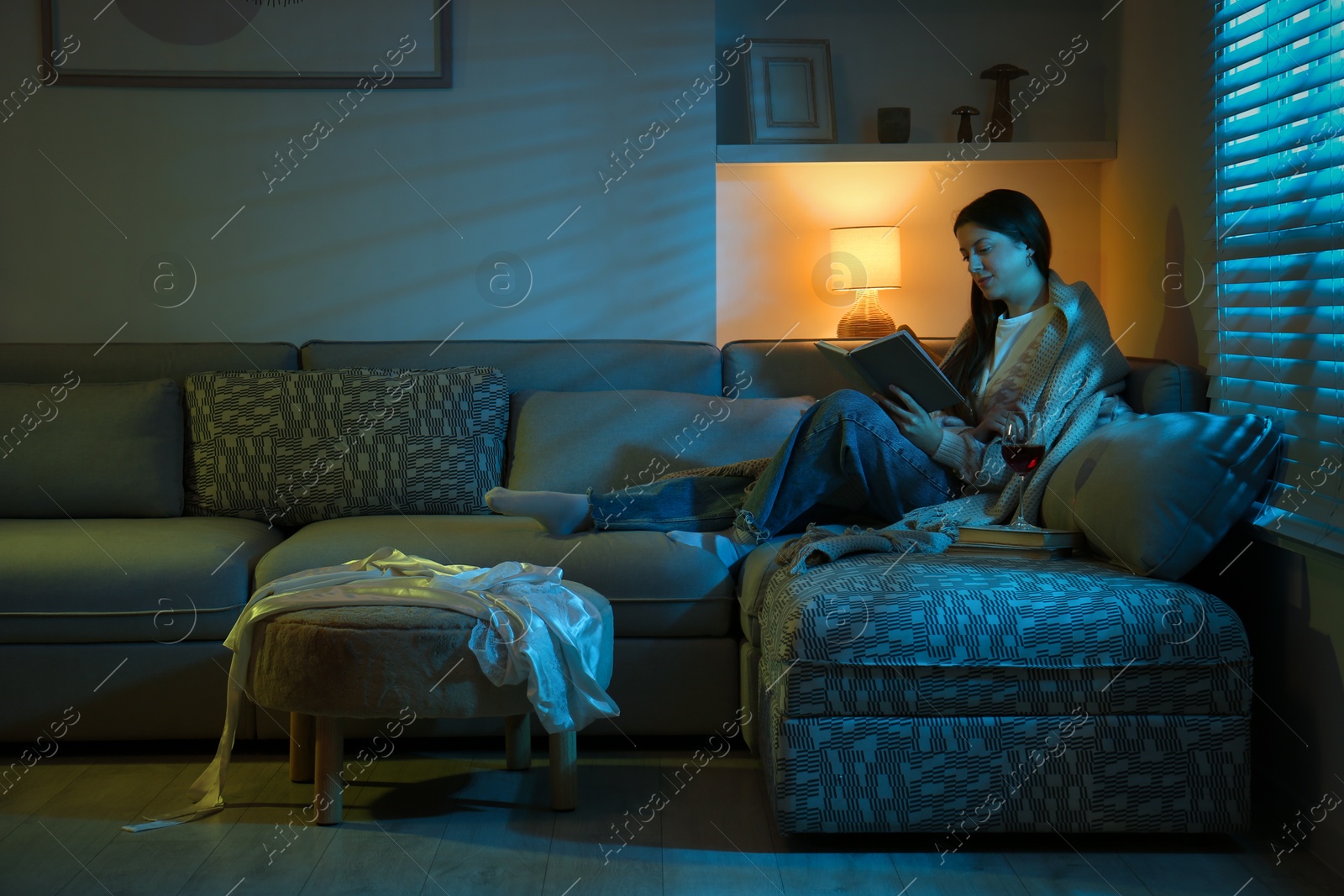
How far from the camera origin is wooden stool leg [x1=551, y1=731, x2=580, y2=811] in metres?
2.00

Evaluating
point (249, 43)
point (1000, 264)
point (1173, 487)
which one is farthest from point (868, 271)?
point (249, 43)

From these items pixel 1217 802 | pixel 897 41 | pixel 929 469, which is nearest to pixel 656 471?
pixel 929 469

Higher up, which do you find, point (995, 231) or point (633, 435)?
point (995, 231)

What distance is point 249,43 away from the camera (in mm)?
3186

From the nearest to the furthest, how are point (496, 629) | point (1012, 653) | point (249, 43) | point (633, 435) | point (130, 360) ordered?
point (1012, 653), point (496, 629), point (633, 435), point (130, 360), point (249, 43)

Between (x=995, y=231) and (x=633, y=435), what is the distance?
3.16ft

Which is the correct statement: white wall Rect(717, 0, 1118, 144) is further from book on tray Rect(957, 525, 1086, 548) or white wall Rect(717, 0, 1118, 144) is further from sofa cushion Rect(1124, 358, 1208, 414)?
book on tray Rect(957, 525, 1086, 548)

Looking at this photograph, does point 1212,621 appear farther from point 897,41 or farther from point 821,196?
point 897,41

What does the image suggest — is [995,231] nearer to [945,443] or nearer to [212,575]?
[945,443]

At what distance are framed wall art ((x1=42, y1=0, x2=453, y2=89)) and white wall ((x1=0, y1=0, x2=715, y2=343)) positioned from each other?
0.05 metres

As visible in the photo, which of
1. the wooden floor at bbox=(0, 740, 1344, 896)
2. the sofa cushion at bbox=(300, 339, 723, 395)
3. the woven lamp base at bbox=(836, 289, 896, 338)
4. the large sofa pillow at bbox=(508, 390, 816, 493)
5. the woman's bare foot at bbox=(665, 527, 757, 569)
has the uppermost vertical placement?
the woven lamp base at bbox=(836, 289, 896, 338)

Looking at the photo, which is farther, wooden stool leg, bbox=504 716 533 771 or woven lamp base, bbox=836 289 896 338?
woven lamp base, bbox=836 289 896 338

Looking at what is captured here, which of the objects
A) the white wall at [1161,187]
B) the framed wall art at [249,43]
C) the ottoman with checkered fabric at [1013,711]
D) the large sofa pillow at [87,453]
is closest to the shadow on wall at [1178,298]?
the white wall at [1161,187]

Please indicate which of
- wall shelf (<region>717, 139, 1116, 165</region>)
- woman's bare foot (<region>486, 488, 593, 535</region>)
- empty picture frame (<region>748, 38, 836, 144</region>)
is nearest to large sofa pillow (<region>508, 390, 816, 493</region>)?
woman's bare foot (<region>486, 488, 593, 535</region>)
